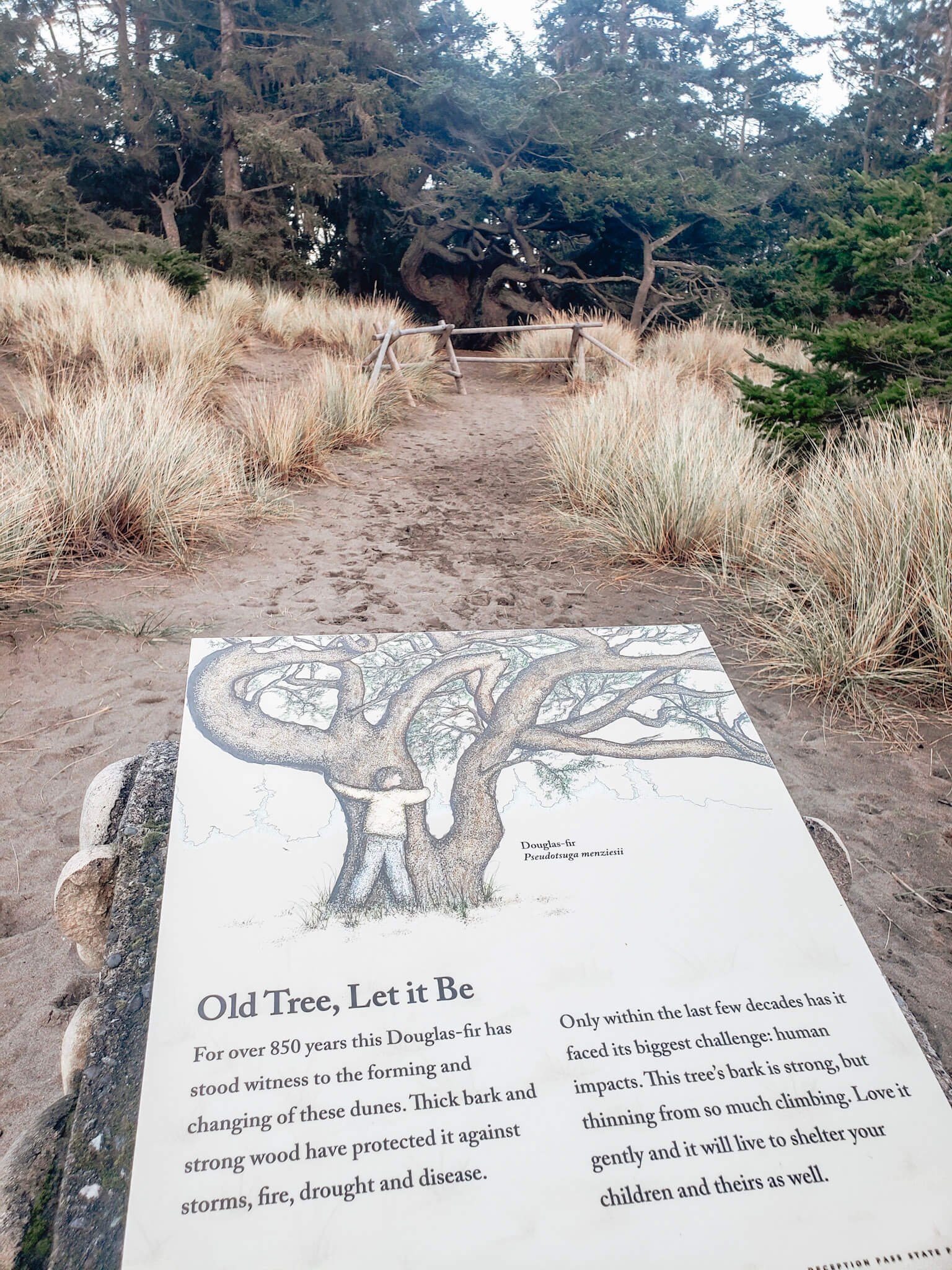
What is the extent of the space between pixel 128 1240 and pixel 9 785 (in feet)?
7.23

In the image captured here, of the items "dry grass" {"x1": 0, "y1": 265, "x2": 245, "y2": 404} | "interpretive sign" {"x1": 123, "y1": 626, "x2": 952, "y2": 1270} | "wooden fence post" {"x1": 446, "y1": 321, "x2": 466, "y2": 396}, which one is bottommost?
"wooden fence post" {"x1": 446, "y1": 321, "x2": 466, "y2": 396}

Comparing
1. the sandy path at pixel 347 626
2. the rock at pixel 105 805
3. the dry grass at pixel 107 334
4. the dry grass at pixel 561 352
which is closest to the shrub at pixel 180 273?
the dry grass at pixel 107 334

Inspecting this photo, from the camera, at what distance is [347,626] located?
13.3 ft

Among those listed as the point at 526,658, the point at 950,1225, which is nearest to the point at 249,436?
the point at 526,658

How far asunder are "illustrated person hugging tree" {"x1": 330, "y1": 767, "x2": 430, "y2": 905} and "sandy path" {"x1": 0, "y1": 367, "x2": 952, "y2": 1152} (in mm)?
1116

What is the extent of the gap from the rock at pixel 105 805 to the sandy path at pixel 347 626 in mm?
597

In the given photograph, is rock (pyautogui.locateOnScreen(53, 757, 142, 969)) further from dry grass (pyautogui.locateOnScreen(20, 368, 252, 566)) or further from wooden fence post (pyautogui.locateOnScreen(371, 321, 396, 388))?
wooden fence post (pyautogui.locateOnScreen(371, 321, 396, 388))

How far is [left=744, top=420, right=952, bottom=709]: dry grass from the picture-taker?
11.1 ft

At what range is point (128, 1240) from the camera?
93cm

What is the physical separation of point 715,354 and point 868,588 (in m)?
8.09

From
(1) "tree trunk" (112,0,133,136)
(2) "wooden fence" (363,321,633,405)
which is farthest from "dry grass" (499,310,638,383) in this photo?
(1) "tree trunk" (112,0,133,136)

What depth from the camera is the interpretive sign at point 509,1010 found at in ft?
3.19

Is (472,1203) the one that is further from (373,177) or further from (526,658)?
(373,177)

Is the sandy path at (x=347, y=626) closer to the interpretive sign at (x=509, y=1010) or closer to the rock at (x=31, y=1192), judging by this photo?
the rock at (x=31, y=1192)
